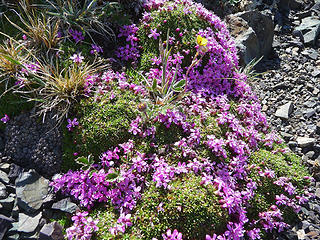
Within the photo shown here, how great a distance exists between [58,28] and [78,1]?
864mm

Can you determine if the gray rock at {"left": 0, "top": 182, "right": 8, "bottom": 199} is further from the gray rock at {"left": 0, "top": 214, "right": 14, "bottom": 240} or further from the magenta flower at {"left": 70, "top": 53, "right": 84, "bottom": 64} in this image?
the magenta flower at {"left": 70, "top": 53, "right": 84, "bottom": 64}

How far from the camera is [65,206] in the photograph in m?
4.16

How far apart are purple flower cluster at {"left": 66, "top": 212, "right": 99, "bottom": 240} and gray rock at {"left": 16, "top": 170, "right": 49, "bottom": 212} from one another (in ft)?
2.23

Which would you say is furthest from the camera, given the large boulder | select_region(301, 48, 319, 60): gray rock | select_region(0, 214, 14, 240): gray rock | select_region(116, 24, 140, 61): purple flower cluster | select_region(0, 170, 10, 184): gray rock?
select_region(301, 48, 319, 60): gray rock

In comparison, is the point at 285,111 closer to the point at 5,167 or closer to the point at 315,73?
the point at 315,73

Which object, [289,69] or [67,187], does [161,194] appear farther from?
[289,69]

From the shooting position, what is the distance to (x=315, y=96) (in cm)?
668

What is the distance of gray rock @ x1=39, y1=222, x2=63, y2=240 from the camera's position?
12.0ft

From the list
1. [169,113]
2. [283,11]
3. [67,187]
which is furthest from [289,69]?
[67,187]

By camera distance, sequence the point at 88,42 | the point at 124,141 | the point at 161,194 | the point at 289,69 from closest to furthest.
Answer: the point at 161,194 < the point at 124,141 < the point at 88,42 < the point at 289,69

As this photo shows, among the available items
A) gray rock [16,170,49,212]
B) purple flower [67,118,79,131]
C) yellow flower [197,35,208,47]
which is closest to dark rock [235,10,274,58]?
yellow flower [197,35,208,47]

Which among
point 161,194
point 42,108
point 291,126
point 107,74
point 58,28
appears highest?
point 58,28

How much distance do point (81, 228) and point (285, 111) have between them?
192 inches

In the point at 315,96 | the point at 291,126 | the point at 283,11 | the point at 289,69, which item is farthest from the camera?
the point at 283,11
